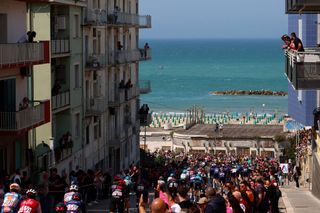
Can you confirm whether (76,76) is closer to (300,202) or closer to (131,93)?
(131,93)

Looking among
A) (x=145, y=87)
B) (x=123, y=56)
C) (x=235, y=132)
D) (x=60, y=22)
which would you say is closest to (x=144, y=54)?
(x=145, y=87)

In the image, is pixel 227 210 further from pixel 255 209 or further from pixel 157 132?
pixel 157 132

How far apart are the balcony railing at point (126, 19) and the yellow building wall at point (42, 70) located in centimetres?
1179

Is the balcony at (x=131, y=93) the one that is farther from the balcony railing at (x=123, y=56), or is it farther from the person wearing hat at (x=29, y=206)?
the person wearing hat at (x=29, y=206)

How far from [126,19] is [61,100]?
1642 centimetres

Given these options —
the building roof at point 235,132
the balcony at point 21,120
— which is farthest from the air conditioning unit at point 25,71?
the building roof at point 235,132

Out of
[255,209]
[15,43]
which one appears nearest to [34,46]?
[15,43]

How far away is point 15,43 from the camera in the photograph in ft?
109

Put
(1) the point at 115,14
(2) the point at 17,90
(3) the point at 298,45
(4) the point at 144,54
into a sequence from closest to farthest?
(3) the point at 298,45 < (2) the point at 17,90 < (1) the point at 115,14 < (4) the point at 144,54

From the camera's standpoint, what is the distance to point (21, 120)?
112 feet

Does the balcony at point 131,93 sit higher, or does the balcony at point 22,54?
the balcony at point 22,54

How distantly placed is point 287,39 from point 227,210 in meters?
12.2

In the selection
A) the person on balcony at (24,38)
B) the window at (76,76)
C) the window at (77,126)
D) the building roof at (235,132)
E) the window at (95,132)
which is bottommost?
the building roof at (235,132)

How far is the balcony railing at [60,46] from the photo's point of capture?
1817 inches
